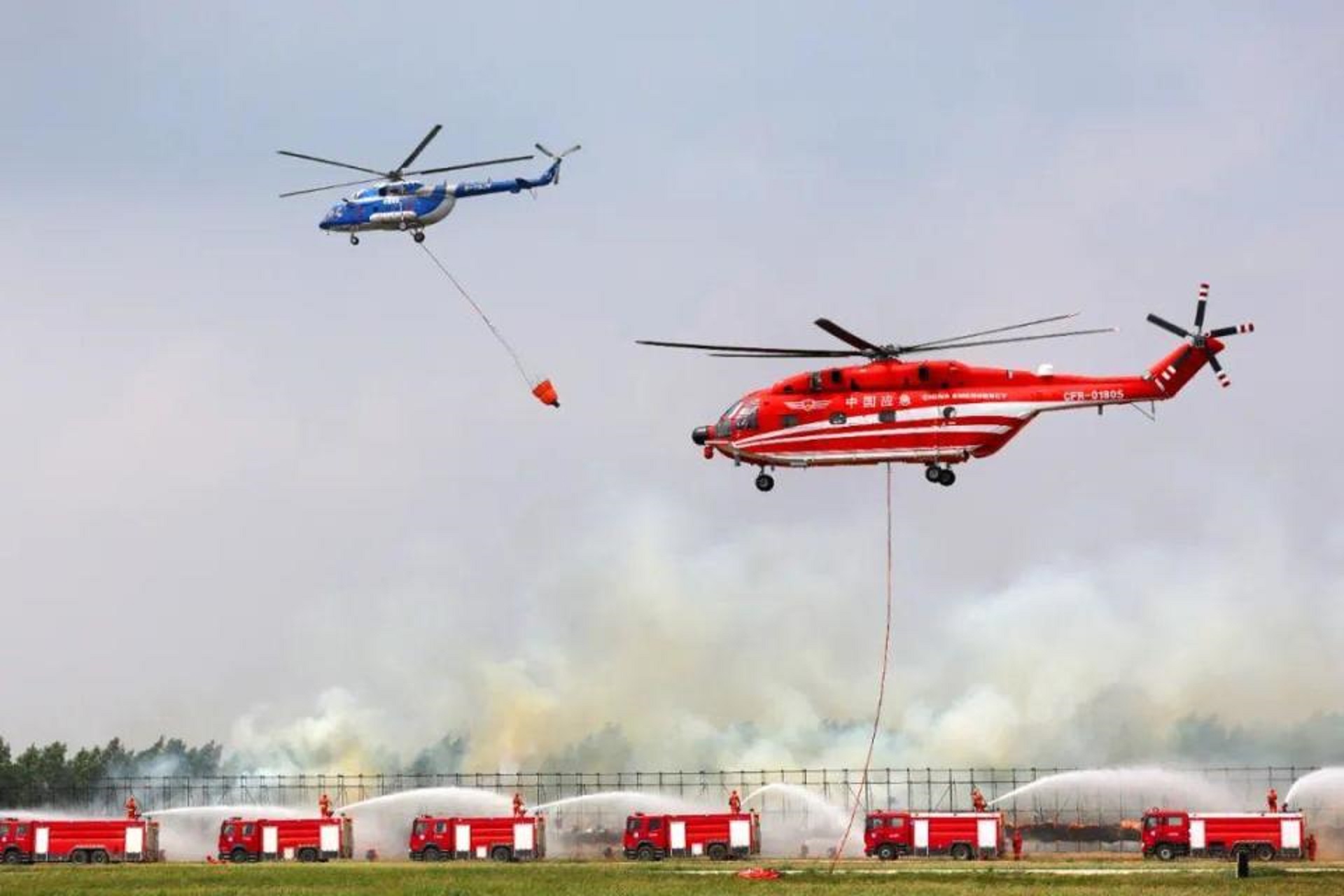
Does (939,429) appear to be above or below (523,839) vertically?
above

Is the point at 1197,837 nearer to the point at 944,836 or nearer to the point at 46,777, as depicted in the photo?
the point at 944,836

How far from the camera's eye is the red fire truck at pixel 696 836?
117125mm

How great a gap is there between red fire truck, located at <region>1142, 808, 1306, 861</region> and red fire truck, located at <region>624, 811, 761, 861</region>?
65.9ft

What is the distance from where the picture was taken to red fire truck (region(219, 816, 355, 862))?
12162cm

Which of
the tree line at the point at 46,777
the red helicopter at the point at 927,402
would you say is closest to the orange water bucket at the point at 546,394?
the red helicopter at the point at 927,402

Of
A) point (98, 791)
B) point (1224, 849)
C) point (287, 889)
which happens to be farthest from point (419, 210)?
point (98, 791)

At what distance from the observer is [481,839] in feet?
394

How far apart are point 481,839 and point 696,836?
38.2 ft

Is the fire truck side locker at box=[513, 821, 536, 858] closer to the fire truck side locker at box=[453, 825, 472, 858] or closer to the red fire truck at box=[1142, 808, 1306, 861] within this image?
the fire truck side locker at box=[453, 825, 472, 858]

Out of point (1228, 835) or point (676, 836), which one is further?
point (676, 836)

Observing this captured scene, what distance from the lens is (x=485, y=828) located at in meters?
120

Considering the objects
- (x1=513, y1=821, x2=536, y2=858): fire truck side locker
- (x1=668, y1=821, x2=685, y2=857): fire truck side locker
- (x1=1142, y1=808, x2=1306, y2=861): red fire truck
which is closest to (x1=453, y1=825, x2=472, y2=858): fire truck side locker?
(x1=513, y1=821, x2=536, y2=858): fire truck side locker

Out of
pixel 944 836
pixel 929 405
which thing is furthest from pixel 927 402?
pixel 944 836

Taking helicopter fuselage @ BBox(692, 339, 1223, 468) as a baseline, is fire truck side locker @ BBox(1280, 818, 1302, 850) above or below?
below
